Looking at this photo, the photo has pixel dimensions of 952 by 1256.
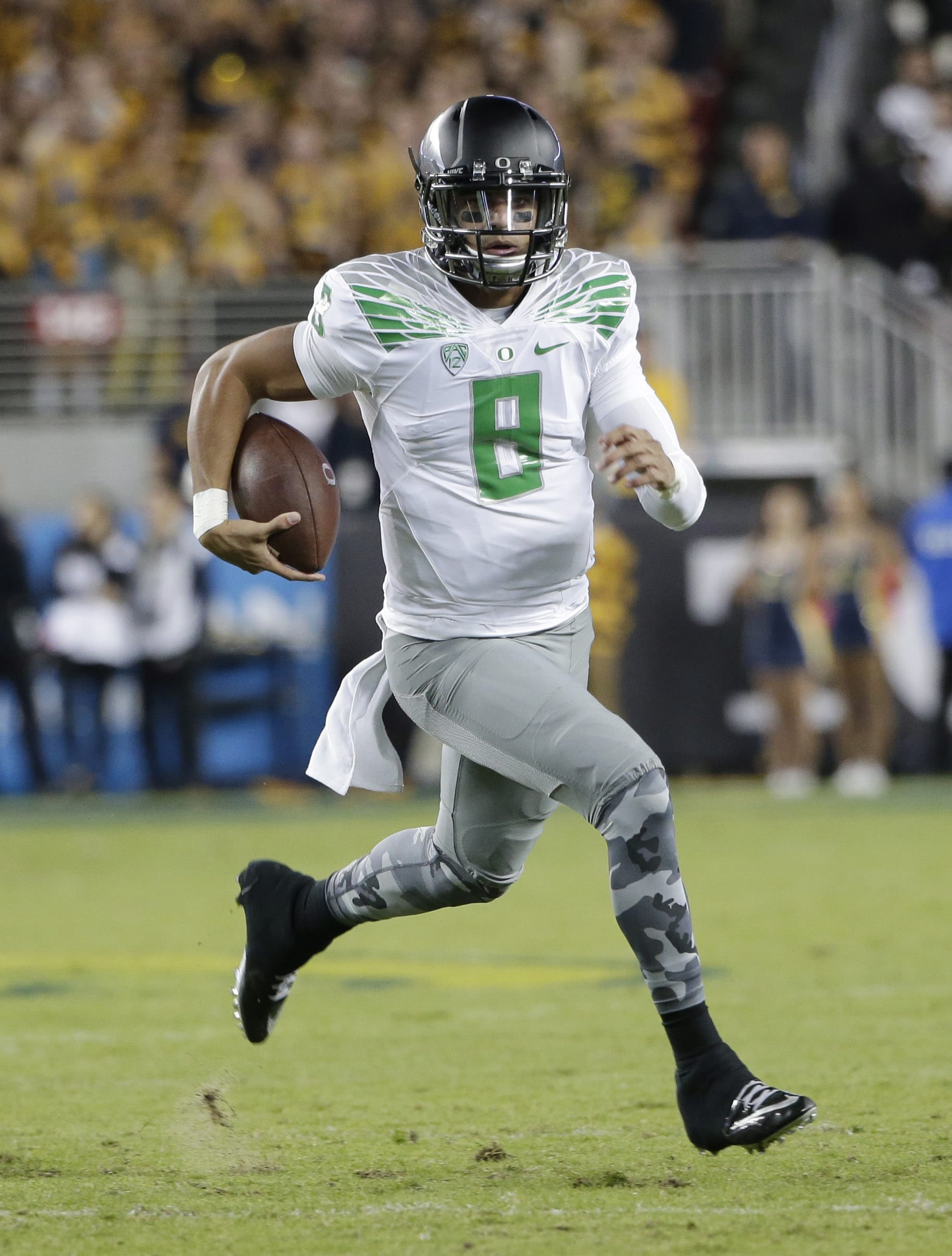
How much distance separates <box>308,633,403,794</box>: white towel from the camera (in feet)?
14.2

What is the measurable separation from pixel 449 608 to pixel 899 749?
8.20m

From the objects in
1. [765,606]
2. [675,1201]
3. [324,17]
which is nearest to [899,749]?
[765,606]

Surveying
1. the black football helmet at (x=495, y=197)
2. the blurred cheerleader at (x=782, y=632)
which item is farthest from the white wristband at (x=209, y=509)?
the blurred cheerleader at (x=782, y=632)

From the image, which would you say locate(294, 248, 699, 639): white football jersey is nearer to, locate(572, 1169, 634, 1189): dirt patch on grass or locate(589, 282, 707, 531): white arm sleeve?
locate(589, 282, 707, 531): white arm sleeve

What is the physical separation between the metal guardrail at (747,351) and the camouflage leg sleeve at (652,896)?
8.78 meters

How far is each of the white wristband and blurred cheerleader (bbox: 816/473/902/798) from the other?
769cm

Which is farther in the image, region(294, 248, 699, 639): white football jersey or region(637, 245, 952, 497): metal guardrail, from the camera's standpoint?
region(637, 245, 952, 497): metal guardrail

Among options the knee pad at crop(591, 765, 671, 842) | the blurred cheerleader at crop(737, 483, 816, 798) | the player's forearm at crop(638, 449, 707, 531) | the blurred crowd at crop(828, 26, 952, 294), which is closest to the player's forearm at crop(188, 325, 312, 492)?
the player's forearm at crop(638, 449, 707, 531)

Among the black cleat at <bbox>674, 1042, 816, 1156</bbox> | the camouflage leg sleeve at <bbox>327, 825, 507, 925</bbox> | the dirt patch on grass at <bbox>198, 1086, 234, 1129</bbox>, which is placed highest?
the camouflage leg sleeve at <bbox>327, 825, 507, 925</bbox>

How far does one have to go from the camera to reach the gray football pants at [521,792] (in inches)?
143

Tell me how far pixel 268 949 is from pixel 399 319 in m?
1.49

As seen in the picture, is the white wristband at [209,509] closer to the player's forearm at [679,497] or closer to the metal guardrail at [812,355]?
the player's forearm at [679,497]

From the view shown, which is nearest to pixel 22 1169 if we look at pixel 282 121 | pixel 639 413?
pixel 639 413

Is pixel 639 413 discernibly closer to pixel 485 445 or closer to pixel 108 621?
pixel 485 445
